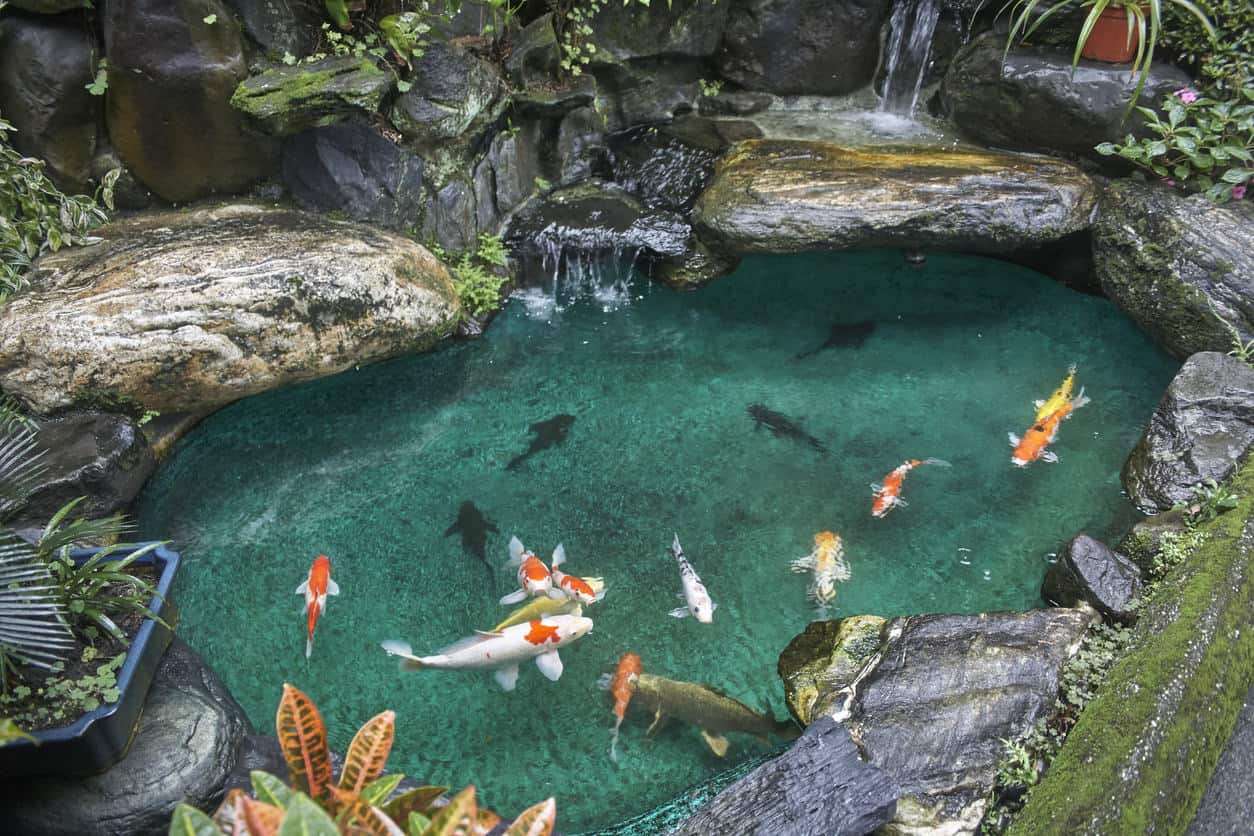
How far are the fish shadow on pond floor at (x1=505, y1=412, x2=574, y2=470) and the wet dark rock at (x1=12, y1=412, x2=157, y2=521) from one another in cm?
210

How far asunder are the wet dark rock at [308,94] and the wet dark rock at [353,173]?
0.39 meters

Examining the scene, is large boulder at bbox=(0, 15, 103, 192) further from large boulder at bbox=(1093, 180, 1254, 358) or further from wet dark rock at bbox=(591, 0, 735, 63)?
large boulder at bbox=(1093, 180, 1254, 358)

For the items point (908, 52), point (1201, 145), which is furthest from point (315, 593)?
point (908, 52)

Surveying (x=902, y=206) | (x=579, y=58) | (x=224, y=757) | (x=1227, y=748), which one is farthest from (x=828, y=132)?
(x=224, y=757)

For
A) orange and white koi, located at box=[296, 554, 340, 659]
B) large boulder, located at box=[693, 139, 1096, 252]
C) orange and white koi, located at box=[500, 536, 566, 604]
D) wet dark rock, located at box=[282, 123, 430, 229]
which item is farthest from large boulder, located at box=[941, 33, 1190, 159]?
orange and white koi, located at box=[296, 554, 340, 659]

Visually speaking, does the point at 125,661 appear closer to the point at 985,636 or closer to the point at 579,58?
the point at 985,636

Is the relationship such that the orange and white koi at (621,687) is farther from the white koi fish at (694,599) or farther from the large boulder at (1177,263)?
the large boulder at (1177,263)

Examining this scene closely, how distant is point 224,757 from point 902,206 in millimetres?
5333

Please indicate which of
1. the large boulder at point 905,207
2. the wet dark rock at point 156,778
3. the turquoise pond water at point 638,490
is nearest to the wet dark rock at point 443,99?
the turquoise pond water at point 638,490

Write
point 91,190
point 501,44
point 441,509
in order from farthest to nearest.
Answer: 1. point 501,44
2. point 91,190
3. point 441,509

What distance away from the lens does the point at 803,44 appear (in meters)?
7.59

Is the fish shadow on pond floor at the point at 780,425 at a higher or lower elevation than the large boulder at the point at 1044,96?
lower

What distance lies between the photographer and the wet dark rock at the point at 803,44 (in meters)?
7.42

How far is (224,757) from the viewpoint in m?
2.94
